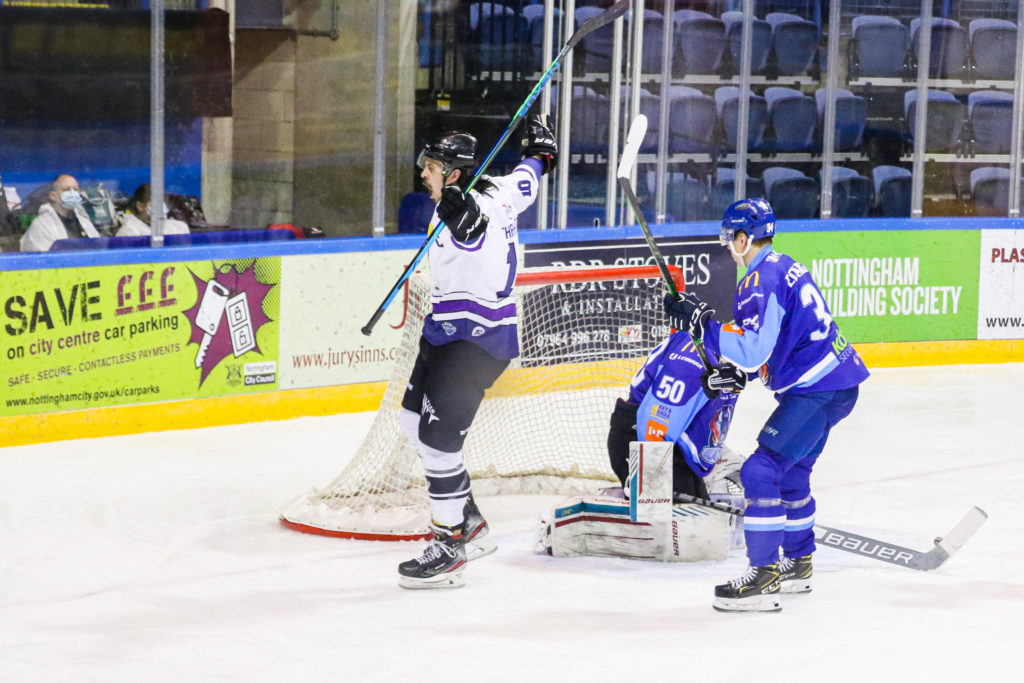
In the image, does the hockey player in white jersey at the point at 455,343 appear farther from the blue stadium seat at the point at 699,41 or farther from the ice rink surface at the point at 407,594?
the blue stadium seat at the point at 699,41

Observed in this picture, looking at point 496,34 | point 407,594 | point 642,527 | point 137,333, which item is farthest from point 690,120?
point 407,594

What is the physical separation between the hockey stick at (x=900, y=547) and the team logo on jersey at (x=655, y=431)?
0.23 m

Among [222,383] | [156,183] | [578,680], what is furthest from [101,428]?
[578,680]

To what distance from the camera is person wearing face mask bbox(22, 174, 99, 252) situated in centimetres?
618

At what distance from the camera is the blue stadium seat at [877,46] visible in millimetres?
8906

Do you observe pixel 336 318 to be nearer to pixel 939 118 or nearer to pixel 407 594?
pixel 407 594

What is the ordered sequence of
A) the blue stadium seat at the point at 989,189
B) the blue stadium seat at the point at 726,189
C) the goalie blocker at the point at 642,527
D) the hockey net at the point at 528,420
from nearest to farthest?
the goalie blocker at the point at 642,527
the hockey net at the point at 528,420
the blue stadium seat at the point at 726,189
the blue stadium seat at the point at 989,189

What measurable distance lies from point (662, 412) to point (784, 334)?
0.57m

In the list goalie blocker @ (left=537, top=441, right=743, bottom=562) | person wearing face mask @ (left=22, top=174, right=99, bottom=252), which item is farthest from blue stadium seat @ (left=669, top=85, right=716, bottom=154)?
goalie blocker @ (left=537, top=441, right=743, bottom=562)

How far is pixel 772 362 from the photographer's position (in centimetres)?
404

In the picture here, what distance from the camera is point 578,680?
3467 mm

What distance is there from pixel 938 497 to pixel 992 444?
115cm

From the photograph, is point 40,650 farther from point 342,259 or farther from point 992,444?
point 992,444

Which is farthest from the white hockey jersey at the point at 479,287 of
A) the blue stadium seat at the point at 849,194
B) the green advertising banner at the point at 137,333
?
the blue stadium seat at the point at 849,194
